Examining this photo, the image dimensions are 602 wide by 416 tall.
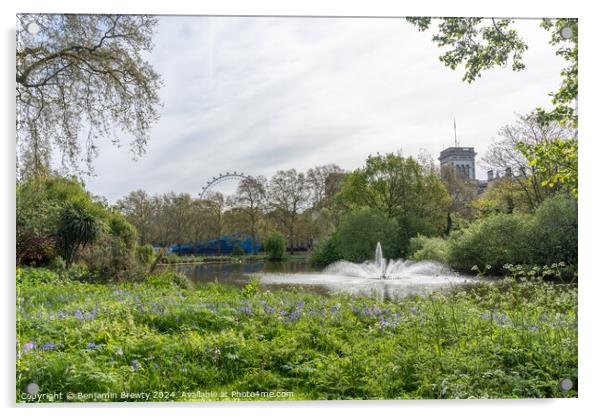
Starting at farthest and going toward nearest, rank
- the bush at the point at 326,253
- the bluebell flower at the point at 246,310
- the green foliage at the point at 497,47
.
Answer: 1. the bush at the point at 326,253
2. the bluebell flower at the point at 246,310
3. the green foliage at the point at 497,47

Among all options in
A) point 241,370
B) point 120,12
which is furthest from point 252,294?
point 120,12

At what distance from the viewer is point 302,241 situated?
5.41 meters

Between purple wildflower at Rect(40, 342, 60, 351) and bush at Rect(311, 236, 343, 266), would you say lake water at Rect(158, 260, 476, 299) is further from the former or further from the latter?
purple wildflower at Rect(40, 342, 60, 351)

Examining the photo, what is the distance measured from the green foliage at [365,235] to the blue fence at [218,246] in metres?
0.88

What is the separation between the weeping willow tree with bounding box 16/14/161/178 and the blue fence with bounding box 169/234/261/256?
1.08 metres

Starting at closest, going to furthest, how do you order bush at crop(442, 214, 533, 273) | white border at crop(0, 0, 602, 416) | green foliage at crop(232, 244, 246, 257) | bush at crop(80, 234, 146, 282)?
white border at crop(0, 0, 602, 416)
bush at crop(442, 214, 533, 273)
green foliage at crop(232, 244, 246, 257)
bush at crop(80, 234, 146, 282)

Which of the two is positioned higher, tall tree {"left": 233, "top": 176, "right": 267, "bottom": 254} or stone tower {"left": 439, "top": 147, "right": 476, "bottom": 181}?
stone tower {"left": 439, "top": 147, "right": 476, "bottom": 181}

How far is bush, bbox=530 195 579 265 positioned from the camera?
490 cm

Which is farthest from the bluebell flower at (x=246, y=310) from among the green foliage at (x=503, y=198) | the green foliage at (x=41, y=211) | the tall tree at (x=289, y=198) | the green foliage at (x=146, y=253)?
the green foliage at (x=503, y=198)

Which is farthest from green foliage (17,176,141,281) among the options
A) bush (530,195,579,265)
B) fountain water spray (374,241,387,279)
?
bush (530,195,579,265)

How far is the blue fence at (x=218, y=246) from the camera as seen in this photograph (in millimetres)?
5363

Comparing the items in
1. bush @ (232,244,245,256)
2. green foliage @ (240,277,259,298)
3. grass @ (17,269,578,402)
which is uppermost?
bush @ (232,244,245,256)

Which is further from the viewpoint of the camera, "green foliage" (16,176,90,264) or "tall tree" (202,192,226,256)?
"tall tree" (202,192,226,256)

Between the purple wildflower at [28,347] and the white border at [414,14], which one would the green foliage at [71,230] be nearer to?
the white border at [414,14]
